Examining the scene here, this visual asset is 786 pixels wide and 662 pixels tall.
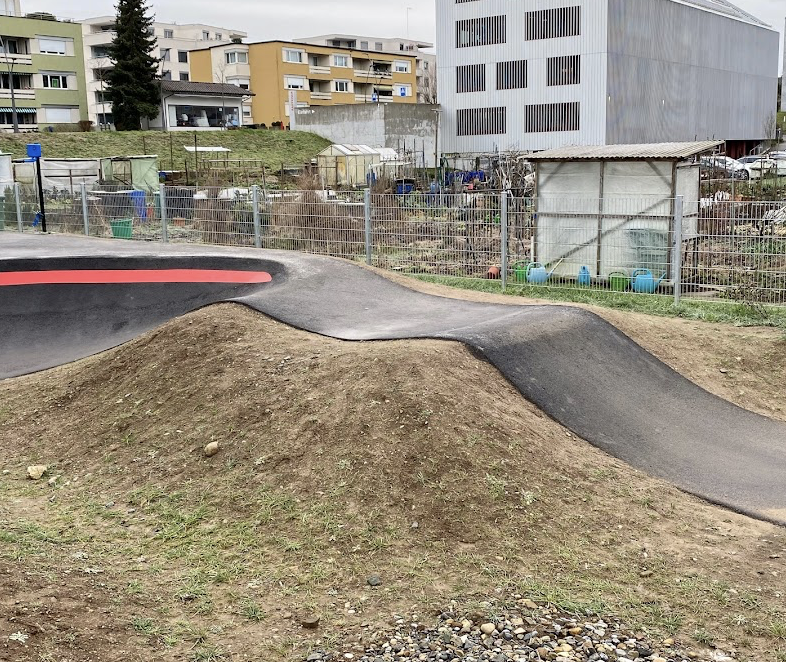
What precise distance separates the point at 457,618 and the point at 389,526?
116 centimetres

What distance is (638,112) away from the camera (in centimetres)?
5166

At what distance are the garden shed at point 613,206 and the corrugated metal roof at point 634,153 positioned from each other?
2 cm

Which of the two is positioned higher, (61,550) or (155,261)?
(155,261)

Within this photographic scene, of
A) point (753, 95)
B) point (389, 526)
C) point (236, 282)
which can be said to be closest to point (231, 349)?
point (389, 526)

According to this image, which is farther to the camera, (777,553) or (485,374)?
(485,374)

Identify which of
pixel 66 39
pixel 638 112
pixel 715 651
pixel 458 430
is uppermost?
pixel 66 39

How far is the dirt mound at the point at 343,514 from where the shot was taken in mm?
5184

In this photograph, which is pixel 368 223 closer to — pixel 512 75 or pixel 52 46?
pixel 512 75

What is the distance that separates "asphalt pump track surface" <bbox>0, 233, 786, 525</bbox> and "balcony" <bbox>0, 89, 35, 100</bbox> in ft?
205

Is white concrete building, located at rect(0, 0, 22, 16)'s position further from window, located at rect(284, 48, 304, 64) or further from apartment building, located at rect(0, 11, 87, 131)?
window, located at rect(284, 48, 304, 64)

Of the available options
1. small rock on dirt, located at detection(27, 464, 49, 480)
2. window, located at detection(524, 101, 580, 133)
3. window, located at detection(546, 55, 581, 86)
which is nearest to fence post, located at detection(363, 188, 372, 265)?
small rock on dirt, located at detection(27, 464, 49, 480)

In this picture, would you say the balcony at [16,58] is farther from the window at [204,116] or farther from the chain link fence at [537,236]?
the chain link fence at [537,236]

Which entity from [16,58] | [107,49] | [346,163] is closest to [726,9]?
[346,163]

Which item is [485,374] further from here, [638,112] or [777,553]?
[638,112]
